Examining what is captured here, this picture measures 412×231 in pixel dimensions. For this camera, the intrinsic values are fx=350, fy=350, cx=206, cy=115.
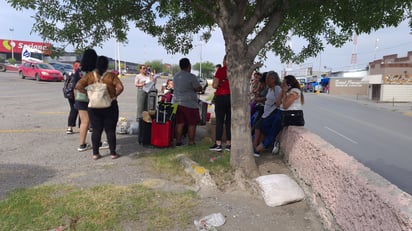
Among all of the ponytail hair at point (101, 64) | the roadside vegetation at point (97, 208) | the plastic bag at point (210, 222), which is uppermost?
the ponytail hair at point (101, 64)

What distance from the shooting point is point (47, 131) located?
8617 millimetres

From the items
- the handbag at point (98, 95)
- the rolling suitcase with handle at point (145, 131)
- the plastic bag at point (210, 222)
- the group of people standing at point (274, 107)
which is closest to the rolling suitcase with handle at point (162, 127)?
the rolling suitcase with handle at point (145, 131)

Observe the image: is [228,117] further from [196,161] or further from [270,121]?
[196,161]

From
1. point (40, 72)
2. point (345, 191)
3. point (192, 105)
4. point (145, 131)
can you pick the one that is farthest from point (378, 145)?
point (40, 72)

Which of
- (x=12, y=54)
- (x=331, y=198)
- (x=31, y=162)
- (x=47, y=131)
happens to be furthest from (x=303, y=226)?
(x=12, y=54)

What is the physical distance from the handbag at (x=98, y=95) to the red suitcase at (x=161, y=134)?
52.7 inches

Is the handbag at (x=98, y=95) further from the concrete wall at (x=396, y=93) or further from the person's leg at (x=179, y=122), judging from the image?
the concrete wall at (x=396, y=93)

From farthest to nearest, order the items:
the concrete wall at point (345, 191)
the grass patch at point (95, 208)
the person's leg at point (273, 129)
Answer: the person's leg at point (273, 129) → the grass patch at point (95, 208) → the concrete wall at point (345, 191)

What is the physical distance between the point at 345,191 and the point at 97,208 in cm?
256

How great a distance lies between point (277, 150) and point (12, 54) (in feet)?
245

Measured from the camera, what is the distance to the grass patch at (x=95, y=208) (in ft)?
11.6

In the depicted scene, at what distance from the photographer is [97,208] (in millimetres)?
3838

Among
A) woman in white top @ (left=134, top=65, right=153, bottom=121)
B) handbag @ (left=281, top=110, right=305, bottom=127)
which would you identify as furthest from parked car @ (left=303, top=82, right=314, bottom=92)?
handbag @ (left=281, top=110, right=305, bottom=127)

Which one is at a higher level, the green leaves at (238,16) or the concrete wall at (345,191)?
the green leaves at (238,16)
